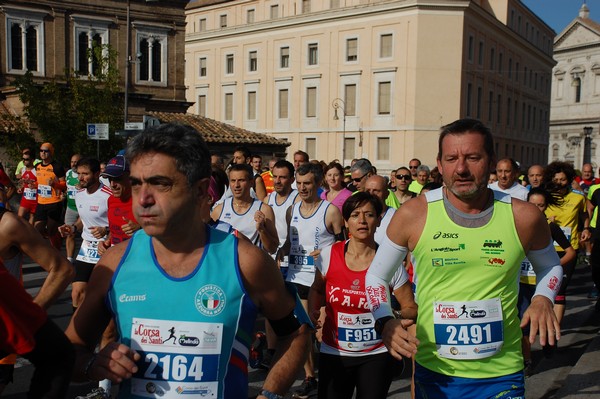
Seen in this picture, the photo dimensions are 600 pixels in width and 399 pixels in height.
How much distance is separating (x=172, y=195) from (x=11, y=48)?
32011 millimetres

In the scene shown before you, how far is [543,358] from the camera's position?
7129 millimetres

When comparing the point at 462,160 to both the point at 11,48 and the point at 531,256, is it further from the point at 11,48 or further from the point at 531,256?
the point at 11,48

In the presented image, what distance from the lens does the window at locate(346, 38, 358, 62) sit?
47531mm

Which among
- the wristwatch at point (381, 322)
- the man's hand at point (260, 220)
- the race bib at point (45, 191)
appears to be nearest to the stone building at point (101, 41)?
the race bib at point (45, 191)

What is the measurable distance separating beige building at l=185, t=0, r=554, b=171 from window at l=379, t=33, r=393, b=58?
0.07 metres

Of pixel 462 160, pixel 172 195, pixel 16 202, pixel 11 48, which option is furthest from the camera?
pixel 11 48

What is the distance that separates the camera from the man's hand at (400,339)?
2.93 m

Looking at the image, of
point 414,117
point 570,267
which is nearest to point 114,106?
point 570,267

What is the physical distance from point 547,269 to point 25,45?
104 feet

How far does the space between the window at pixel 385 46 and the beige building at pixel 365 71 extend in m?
0.07

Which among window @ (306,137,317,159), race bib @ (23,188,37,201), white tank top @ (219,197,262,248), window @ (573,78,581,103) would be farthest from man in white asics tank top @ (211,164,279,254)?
window @ (573,78,581,103)

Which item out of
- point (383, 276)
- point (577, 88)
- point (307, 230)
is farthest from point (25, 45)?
point (577, 88)

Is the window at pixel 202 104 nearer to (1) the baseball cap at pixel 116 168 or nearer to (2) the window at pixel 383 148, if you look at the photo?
(2) the window at pixel 383 148

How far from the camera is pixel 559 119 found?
265ft
